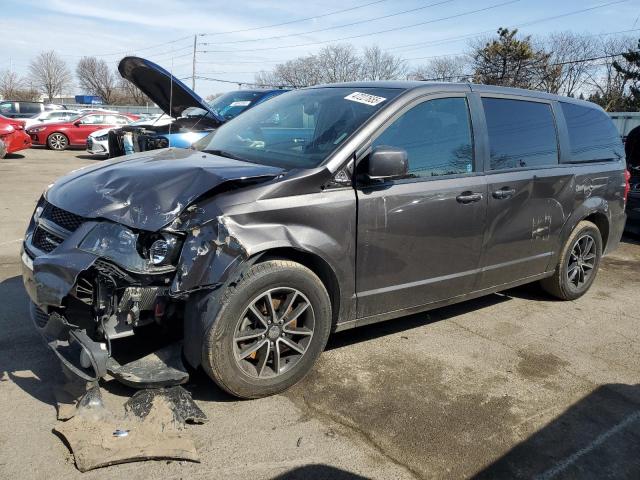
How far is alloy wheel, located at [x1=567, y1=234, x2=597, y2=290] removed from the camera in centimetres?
534

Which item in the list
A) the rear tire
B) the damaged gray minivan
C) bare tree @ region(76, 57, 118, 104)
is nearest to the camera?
the damaged gray minivan

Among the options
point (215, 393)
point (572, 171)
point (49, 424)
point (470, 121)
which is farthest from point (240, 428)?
point (572, 171)

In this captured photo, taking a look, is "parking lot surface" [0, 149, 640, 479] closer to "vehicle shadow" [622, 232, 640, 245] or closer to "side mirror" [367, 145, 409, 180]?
"side mirror" [367, 145, 409, 180]

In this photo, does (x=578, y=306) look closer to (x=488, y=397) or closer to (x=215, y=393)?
(x=488, y=397)

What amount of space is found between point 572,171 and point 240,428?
3.68 metres

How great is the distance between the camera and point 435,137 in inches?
155

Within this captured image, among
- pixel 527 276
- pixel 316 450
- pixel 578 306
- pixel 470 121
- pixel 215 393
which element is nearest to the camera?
pixel 316 450

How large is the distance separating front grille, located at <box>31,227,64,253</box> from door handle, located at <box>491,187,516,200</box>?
3.03 metres

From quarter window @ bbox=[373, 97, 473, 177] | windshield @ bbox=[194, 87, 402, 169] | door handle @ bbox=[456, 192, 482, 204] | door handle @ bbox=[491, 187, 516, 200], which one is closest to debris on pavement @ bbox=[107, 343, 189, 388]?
windshield @ bbox=[194, 87, 402, 169]

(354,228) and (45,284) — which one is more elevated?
(354,228)

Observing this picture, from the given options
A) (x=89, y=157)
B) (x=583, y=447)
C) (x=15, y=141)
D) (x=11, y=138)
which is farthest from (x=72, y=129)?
(x=583, y=447)

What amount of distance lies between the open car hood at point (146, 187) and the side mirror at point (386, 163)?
58 cm

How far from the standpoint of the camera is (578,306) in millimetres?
5379

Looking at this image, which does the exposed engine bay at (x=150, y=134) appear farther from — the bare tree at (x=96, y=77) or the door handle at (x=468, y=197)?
the bare tree at (x=96, y=77)
